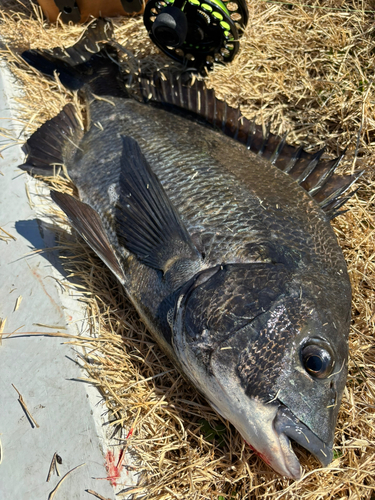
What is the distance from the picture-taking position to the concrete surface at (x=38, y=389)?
1748mm

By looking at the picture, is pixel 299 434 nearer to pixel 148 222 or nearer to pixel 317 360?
pixel 317 360

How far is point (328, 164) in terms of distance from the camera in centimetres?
214

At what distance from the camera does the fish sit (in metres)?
1.40

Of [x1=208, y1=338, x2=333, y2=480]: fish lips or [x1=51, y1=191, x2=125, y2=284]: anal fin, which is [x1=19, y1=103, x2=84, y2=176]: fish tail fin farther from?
[x1=208, y1=338, x2=333, y2=480]: fish lips

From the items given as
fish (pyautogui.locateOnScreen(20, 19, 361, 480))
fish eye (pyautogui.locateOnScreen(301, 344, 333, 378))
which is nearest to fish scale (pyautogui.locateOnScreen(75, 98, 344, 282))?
fish (pyautogui.locateOnScreen(20, 19, 361, 480))

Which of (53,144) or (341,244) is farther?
(53,144)

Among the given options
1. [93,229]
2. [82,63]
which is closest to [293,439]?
[93,229]

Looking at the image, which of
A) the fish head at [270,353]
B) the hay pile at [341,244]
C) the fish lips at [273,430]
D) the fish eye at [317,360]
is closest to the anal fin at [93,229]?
the hay pile at [341,244]

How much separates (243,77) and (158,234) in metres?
2.15

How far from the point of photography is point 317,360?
1.40 m

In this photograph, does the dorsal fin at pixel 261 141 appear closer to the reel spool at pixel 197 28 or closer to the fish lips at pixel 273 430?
the reel spool at pixel 197 28

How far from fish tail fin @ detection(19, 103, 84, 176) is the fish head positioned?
1568 mm

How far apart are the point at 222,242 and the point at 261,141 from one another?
34.1 inches

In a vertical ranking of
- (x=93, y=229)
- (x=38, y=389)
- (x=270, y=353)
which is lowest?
(x=38, y=389)
